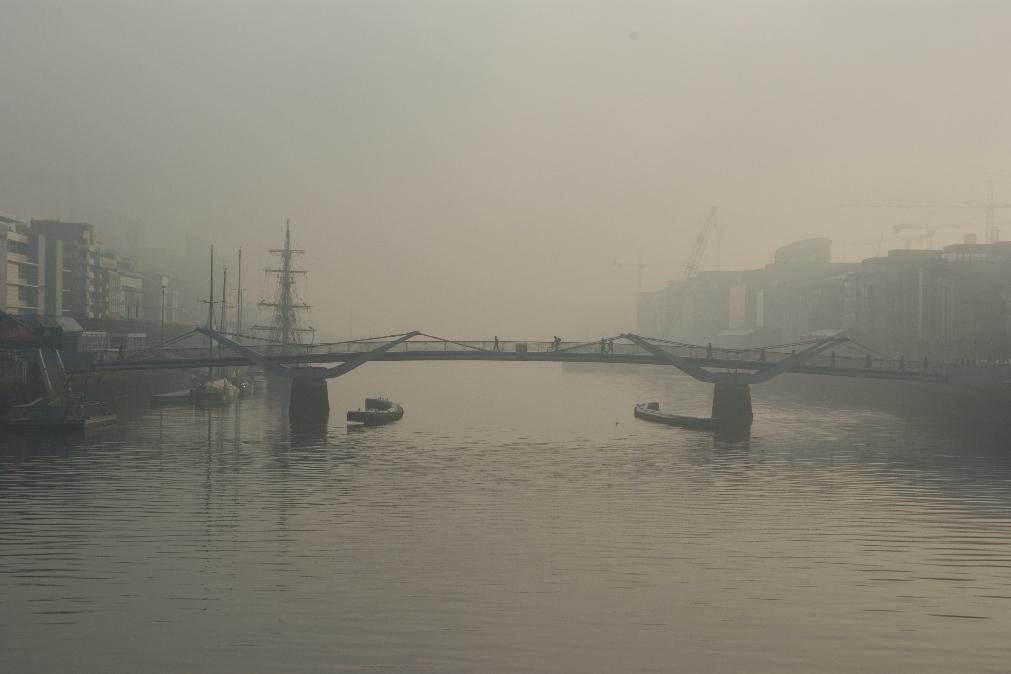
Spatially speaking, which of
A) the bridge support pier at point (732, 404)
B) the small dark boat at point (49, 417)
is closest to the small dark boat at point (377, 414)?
the small dark boat at point (49, 417)

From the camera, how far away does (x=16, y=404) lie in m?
73.1

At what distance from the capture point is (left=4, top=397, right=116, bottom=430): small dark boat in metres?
66.9

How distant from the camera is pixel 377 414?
86812 mm

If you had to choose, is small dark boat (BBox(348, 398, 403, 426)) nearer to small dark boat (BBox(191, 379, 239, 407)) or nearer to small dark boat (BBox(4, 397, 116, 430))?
small dark boat (BBox(191, 379, 239, 407))

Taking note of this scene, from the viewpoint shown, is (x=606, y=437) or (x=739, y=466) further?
(x=606, y=437)

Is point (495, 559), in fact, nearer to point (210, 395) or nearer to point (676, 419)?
point (676, 419)

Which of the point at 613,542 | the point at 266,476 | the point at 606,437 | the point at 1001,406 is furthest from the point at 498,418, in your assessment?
the point at 613,542

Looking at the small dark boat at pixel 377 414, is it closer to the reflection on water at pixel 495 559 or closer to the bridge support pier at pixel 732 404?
the reflection on water at pixel 495 559

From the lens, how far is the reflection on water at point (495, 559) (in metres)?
21.9

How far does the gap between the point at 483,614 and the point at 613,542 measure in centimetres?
1006

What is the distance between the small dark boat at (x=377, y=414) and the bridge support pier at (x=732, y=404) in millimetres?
23442

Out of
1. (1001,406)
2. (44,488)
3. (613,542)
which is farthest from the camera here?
(1001,406)

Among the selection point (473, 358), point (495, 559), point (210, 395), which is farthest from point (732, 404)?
point (495, 559)

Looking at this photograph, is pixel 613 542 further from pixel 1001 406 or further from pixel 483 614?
pixel 1001 406
